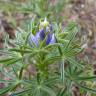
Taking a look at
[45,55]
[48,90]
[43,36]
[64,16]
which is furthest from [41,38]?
[64,16]

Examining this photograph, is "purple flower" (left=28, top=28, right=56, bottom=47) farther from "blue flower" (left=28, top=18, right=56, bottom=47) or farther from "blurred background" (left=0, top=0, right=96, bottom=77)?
"blurred background" (left=0, top=0, right=96, bottom=77)

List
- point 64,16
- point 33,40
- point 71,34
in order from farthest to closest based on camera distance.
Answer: point 64,16 → point 71,34 → point 33,40

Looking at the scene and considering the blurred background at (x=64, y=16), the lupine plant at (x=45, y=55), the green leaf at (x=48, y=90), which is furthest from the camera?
the blurred background at (x=64, y=16)

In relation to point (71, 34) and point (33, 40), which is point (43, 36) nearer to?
point (33, 40)

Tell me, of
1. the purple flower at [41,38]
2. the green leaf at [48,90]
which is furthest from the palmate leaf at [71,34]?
the green leaf at [48,90]

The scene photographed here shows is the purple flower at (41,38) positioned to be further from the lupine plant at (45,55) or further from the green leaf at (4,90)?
the green leaf at (4,90)

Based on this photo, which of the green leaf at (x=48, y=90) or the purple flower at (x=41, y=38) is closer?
the purple flower at (x=41, y=38)

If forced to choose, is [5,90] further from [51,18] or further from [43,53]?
[51,18]

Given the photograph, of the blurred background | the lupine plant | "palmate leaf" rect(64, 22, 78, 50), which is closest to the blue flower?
the lupine plant

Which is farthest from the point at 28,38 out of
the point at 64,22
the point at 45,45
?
the point at 64,22
